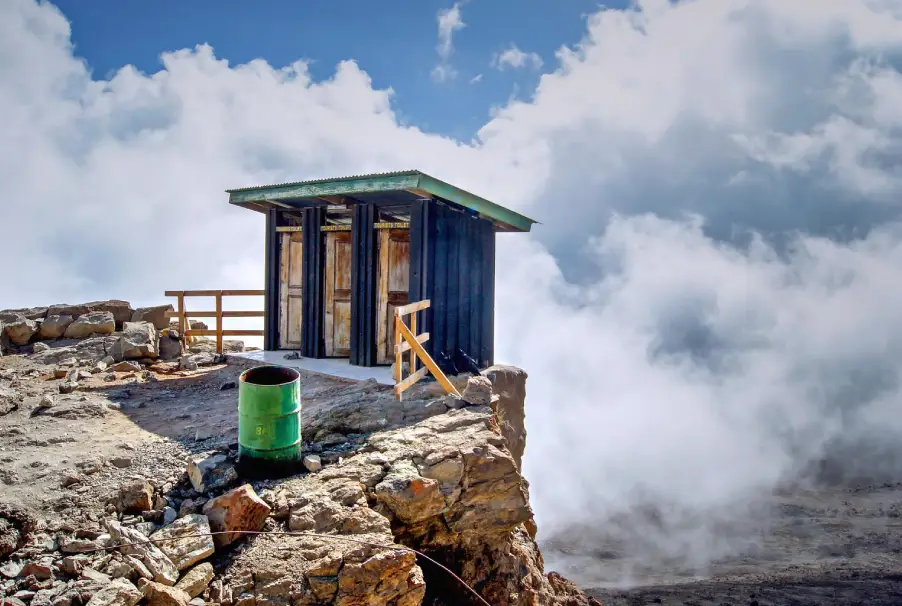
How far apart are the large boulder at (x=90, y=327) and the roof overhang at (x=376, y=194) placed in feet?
18.4

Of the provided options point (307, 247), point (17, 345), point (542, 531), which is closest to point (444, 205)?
point (307, 247)

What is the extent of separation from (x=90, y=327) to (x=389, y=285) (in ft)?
31.0

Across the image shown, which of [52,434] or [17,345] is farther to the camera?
[17,345]

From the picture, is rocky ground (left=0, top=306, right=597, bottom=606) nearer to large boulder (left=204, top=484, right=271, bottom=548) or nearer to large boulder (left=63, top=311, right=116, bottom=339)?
large boulder (left=204, top=484, right=271, bottom=548)

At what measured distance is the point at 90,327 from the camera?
14719mm

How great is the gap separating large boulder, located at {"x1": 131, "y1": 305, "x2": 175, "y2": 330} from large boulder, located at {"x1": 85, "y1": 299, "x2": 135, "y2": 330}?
306mm

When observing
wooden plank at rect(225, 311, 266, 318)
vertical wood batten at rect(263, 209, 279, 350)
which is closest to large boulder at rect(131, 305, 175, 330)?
wooden plank at rect(225, 311, 266, 318)

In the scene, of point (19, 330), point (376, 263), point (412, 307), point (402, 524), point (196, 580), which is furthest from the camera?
point (19, 330)

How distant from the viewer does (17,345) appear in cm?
1441

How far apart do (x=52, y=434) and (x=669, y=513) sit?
93.8 feet

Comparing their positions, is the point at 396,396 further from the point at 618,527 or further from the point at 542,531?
the point at 618,527

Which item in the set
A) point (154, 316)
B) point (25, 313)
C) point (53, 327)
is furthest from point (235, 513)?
point (25, 313)

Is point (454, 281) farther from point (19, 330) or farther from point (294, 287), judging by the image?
point (19, 330)

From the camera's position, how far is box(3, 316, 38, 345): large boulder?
14.3m
